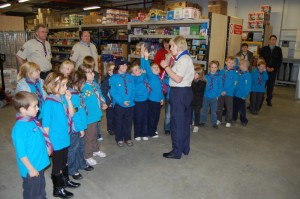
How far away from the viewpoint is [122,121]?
12.6 ft

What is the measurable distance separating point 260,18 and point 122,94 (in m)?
8.49

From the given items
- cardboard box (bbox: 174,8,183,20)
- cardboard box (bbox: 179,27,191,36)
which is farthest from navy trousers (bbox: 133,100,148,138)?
cardboard box (bbox: 174,8,183,20)

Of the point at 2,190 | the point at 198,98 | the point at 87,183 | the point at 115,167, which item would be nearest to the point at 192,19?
the point at 198,98

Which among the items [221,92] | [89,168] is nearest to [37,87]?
[89,168]

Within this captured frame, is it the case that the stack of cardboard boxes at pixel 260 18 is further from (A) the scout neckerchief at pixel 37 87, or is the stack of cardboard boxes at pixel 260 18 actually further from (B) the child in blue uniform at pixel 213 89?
(A) the scout neckerchief at pixel 37 87

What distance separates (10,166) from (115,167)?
55.0 inches

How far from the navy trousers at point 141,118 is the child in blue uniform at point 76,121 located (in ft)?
4.35

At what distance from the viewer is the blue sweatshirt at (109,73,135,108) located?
363 centimetres

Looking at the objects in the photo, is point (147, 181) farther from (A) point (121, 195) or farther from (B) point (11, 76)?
(B) point (11, 76)

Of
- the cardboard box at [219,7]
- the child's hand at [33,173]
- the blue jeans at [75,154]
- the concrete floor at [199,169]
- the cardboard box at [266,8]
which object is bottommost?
the concrete floor at [199,169]

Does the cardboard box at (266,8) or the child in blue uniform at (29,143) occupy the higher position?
the cardboard box at (266,8)

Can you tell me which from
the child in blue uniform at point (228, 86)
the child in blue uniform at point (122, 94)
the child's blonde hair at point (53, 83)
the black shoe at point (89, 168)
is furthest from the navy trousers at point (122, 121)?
the child in blue uniform at point (228, 86)

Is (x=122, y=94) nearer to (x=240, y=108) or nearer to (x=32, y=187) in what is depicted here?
(x=32, y=187)

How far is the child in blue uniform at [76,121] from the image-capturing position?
8.98 feet
